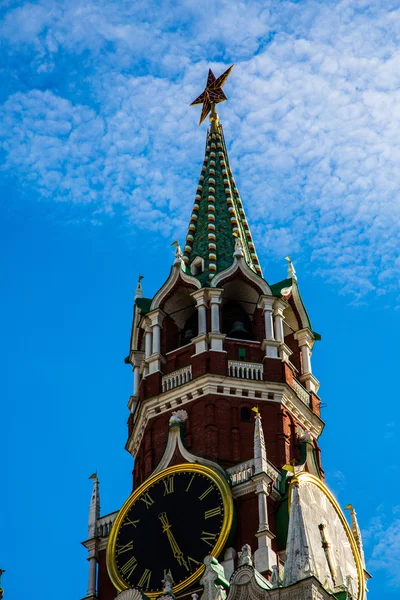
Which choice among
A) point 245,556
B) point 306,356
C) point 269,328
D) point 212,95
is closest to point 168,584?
point 245,556

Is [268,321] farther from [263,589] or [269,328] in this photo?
[263,589]

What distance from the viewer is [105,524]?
47.2 m

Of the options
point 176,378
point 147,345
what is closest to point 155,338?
point 147,345

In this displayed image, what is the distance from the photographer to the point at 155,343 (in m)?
51.2

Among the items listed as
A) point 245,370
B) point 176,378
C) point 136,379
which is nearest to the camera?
point 245,370

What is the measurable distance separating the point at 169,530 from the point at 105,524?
3.04 m

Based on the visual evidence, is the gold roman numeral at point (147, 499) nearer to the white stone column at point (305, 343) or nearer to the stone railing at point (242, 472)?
the stone railing at point (242, 472)

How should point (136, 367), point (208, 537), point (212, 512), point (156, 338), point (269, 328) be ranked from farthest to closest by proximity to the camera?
point (136, 367), point (156, 338), point (269, 328), point (212, 512), point (208, 537)

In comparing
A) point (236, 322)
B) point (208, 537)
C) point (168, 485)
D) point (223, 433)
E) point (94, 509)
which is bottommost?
point (208, 537)

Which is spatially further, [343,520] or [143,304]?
[143,304]

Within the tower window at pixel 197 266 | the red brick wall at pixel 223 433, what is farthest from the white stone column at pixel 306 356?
the tower window at pixel 197 266

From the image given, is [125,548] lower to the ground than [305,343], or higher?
lower

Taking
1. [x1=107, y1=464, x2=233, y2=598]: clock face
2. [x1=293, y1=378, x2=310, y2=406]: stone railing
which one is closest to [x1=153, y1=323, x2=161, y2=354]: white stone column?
[x1=293, y1=378, x2=310, y2=406]: stone railing

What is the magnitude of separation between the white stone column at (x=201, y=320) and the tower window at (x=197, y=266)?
7.06 ft
